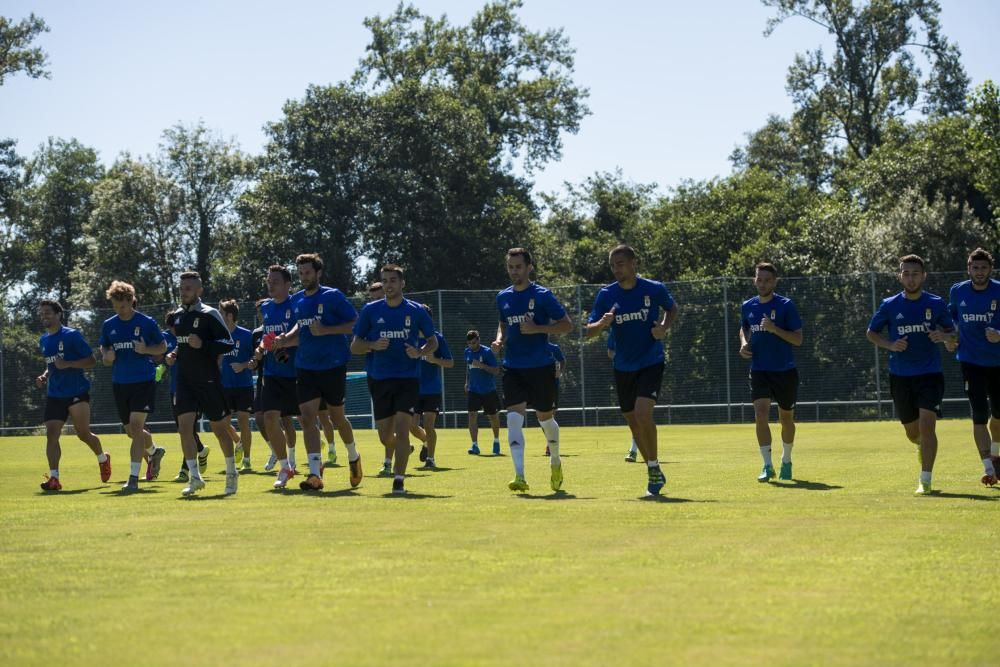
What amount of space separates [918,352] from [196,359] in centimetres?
701

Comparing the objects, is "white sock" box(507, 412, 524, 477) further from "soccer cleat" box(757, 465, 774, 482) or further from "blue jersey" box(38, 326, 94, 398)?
"blue jersey" box(38, 326, 94, 398)

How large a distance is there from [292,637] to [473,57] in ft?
202

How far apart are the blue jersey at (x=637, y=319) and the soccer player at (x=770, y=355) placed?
7.62 ft

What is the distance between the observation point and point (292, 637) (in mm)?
5945

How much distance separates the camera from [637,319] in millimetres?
12781

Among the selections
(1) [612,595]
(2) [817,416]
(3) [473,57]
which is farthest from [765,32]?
(1) [612,595]

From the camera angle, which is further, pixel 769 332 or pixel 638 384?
pixel 769 332

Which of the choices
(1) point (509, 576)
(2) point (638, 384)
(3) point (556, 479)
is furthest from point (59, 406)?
(1) point (509, 576)

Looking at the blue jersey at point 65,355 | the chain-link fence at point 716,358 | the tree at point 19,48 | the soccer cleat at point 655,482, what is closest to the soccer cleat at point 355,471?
the soccer cleat at point 655,482

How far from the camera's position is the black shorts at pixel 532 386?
13.2 metres

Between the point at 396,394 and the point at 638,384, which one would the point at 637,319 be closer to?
the point at 638,384

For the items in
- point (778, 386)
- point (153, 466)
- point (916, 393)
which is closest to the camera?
point (916, 393)

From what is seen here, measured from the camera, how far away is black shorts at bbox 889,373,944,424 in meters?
12.7

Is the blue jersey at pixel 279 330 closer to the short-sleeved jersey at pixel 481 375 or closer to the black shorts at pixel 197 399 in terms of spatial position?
the black shorts at pixel 197 399
